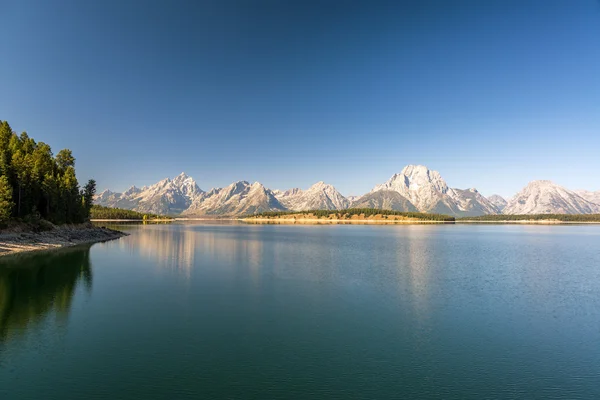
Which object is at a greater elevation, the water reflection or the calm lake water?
the water reflection

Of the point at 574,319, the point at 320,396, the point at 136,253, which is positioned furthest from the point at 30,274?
the point at 574,319

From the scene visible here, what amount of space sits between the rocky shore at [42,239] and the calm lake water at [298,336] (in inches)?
1202

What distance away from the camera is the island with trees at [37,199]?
85.7 m

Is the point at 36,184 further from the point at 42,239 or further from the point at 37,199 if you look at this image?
the point at 42,239

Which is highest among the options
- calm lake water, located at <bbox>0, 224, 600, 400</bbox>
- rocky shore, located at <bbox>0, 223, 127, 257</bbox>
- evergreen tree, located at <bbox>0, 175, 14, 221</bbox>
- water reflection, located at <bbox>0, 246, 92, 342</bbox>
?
evergreen tree, located at <bbox>0, 175, 14, 221</bbox>

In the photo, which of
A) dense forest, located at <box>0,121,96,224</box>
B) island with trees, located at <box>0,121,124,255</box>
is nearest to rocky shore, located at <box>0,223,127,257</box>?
island with trees, located at <box>0,121,124,255</box>

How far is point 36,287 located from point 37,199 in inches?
3248

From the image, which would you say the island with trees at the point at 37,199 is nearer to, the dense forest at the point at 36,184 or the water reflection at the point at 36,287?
the dense forest at the point at 36,184

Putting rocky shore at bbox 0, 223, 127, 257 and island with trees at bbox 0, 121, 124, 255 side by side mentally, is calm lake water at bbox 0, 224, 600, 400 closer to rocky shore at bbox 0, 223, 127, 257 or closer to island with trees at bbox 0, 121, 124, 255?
rocky shore at bbox 0, 223, 127, 257

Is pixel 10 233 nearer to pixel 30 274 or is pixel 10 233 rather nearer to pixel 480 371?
pixel 30 274

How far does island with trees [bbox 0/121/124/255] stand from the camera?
85.7 metres

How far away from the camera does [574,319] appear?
3328cm

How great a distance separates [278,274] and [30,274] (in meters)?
38.4

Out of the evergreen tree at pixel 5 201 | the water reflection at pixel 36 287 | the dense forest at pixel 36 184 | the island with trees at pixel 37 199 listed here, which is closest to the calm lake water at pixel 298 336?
the water reflection at pixel 36 287
